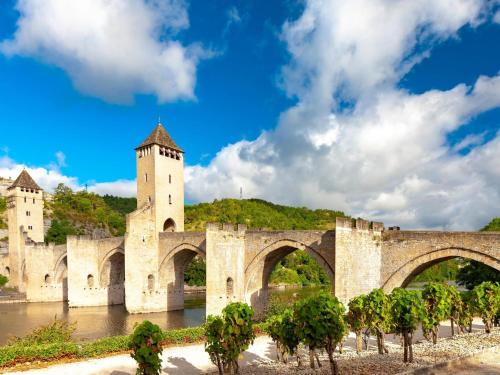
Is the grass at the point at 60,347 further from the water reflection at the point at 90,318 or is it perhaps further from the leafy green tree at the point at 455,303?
the leafy green tree at the point at 455,303

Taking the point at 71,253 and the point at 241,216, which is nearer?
the point at 71,253

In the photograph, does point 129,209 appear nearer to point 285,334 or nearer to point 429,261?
point 429,261

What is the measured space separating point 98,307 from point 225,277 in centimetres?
1670

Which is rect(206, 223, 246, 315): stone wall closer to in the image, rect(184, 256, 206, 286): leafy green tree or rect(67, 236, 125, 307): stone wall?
rect(67, 236, 125, 307): stone wall

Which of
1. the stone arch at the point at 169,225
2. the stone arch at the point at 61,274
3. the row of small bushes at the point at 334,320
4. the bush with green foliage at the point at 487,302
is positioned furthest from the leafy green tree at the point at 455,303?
the stone arch at the point at 61,274

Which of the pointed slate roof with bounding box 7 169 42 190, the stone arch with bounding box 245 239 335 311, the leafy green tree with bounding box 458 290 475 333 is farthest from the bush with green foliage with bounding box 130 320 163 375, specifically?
the pointed slate roof with bounding box 7 169 42 190

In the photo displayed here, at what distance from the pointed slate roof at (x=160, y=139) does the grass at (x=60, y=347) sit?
19.4 metres

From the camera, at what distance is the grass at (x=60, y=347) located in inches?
575

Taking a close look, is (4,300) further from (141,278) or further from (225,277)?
(225,277)

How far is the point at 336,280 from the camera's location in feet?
72.8

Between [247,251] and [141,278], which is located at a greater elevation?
[247,251]

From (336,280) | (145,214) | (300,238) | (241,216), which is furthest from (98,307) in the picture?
(241,216)

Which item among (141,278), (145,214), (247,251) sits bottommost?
(141,278)

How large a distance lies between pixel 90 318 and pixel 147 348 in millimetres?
24150
